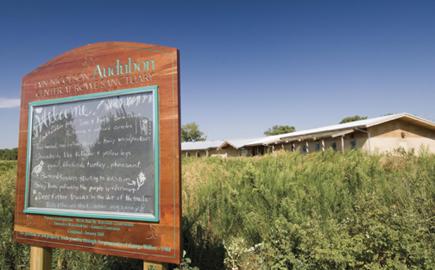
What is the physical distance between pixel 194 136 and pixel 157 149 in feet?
225

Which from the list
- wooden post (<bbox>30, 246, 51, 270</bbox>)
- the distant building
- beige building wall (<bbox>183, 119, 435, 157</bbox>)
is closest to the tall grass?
wooden post (<bbox>30, 246, 51, 270</bbox>)

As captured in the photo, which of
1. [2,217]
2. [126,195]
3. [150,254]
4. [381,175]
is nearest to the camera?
[150,254]

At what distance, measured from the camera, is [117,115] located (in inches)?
98.7

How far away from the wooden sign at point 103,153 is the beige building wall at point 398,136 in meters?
16.5

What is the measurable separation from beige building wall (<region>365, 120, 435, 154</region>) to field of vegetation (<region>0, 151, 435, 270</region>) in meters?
10.8

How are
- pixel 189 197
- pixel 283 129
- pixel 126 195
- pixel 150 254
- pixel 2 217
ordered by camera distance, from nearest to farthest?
pixel 150 254
pixel 126 195
pixel 2 217
pixel 189 197
pixel 283 129

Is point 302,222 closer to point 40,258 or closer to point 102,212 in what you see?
point 102,212

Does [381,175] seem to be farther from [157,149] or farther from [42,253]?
[42,253]

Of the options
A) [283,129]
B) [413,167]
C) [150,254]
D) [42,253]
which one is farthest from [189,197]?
[283,129]

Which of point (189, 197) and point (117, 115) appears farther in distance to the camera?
point (189, 197)

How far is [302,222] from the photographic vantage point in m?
3.46

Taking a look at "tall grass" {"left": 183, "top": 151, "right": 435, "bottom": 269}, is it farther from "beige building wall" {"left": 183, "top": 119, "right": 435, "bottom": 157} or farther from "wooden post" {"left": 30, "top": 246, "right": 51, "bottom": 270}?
"beige building wall" {"left": 183, "top": 119, "right": 435, "bottom": 157}

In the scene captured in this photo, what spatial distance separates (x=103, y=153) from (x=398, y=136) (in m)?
19.6

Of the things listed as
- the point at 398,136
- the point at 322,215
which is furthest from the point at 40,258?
the point at 398,136
